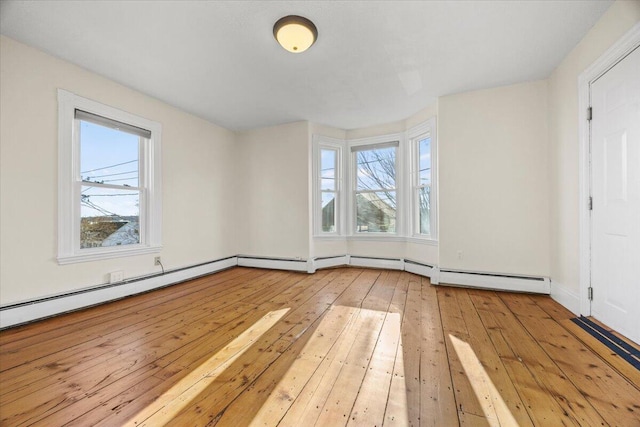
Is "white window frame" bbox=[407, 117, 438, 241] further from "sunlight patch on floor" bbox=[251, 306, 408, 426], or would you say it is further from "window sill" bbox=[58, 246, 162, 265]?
"window sill" bbox=[58, 246, 162, 265]

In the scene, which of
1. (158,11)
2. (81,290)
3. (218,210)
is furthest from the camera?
(218,210)

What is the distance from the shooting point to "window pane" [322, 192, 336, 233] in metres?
4.78

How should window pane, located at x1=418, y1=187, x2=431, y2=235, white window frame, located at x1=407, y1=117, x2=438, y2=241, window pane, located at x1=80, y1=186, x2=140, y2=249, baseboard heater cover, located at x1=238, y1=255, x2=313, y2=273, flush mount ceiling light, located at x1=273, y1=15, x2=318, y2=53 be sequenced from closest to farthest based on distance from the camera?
flush mount ceiling light, located at x1=273, y1=15, x2=318, y2=53, window pane, located at x1=80, y1=186, x2=140, y2=249, white window frame, located at x1=407, y1=117, x2=438, y2=241, window pane, located at x1=418, y1=187, x2=431, y2=235, baseboard heater cover, located at x1=238, y1=255, x2=313, y2=273

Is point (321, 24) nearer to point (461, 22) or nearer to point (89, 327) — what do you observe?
point (461, 22)

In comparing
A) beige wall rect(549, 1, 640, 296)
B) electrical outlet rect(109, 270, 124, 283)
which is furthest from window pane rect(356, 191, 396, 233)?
electrical outlet rect(109, 270, 124, 283)

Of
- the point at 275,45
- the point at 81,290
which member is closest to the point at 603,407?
the point at 275,45

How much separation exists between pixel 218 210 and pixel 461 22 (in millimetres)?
4183

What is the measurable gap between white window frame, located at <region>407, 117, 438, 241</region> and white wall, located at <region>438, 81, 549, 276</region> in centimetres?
19

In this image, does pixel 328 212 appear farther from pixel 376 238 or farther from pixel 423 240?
pixel 423 240

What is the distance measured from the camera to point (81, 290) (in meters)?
2.77

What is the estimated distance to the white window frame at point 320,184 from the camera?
15.1 feet

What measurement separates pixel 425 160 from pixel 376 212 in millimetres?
1225

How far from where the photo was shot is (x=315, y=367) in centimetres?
169

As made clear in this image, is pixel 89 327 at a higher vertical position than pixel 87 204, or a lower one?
lower
